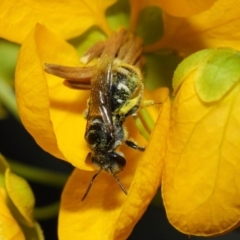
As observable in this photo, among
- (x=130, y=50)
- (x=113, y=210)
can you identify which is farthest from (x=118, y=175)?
(x=130, y=50)

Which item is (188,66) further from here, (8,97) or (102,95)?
(8,97)

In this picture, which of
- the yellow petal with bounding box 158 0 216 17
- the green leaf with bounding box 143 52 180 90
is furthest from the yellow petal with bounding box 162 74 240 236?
the green leaf with bounding box 143 52 180 90

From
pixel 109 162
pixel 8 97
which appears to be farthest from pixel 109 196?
pixel 8 97

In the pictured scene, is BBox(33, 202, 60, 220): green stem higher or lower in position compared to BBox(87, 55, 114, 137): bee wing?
lower

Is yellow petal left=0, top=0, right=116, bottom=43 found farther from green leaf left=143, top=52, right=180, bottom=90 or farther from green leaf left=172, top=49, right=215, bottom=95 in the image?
green leaf left=172, top=49, right=215, bottom=95

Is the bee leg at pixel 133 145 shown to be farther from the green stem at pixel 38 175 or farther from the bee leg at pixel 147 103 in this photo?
the green stem at pixel 38 175

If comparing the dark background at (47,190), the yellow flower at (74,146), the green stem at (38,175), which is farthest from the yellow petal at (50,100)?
the dark background at (47,190)
